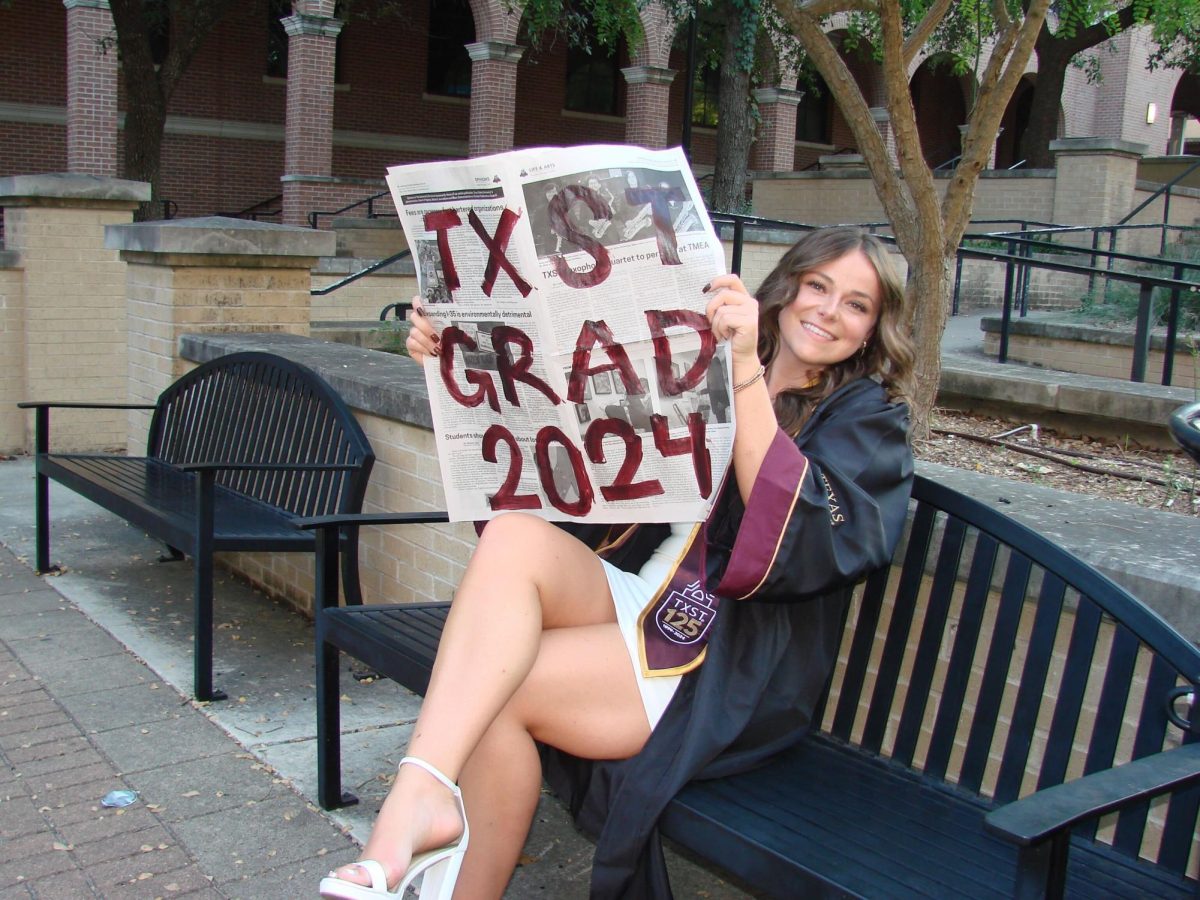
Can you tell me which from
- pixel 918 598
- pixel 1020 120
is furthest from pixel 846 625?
pixel 1020 120

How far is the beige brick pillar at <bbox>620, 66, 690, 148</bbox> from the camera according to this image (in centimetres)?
2117

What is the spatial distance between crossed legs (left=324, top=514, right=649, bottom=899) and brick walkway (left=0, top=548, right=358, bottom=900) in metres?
0.63

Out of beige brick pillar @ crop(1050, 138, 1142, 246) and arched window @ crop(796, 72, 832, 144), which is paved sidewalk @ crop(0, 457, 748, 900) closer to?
beige brick pillar @ crop(1050, 138, 1142, 246)

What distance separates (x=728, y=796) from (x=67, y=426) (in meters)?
6.23

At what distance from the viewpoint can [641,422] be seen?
2324 mm

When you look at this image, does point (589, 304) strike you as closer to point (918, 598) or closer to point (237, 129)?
point (918, 598)

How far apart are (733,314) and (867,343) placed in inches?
18.4

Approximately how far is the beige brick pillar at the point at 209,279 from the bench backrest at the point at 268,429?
0.48 metres

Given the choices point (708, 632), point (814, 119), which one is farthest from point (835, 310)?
point (814, 119)

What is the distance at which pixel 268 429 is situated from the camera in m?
4.58

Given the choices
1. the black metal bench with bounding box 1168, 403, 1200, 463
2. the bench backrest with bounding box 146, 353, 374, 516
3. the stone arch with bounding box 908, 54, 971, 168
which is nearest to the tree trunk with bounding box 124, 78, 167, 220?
the bench backrest with bounding box 146, 353, 374, 516

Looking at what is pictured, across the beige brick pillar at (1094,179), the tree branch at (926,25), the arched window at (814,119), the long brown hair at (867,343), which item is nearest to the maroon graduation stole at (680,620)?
the long brown hair at (867,343)

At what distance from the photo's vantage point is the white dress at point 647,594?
2334 millimetres

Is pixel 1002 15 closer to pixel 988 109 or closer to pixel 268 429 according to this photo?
pixel 988 109
